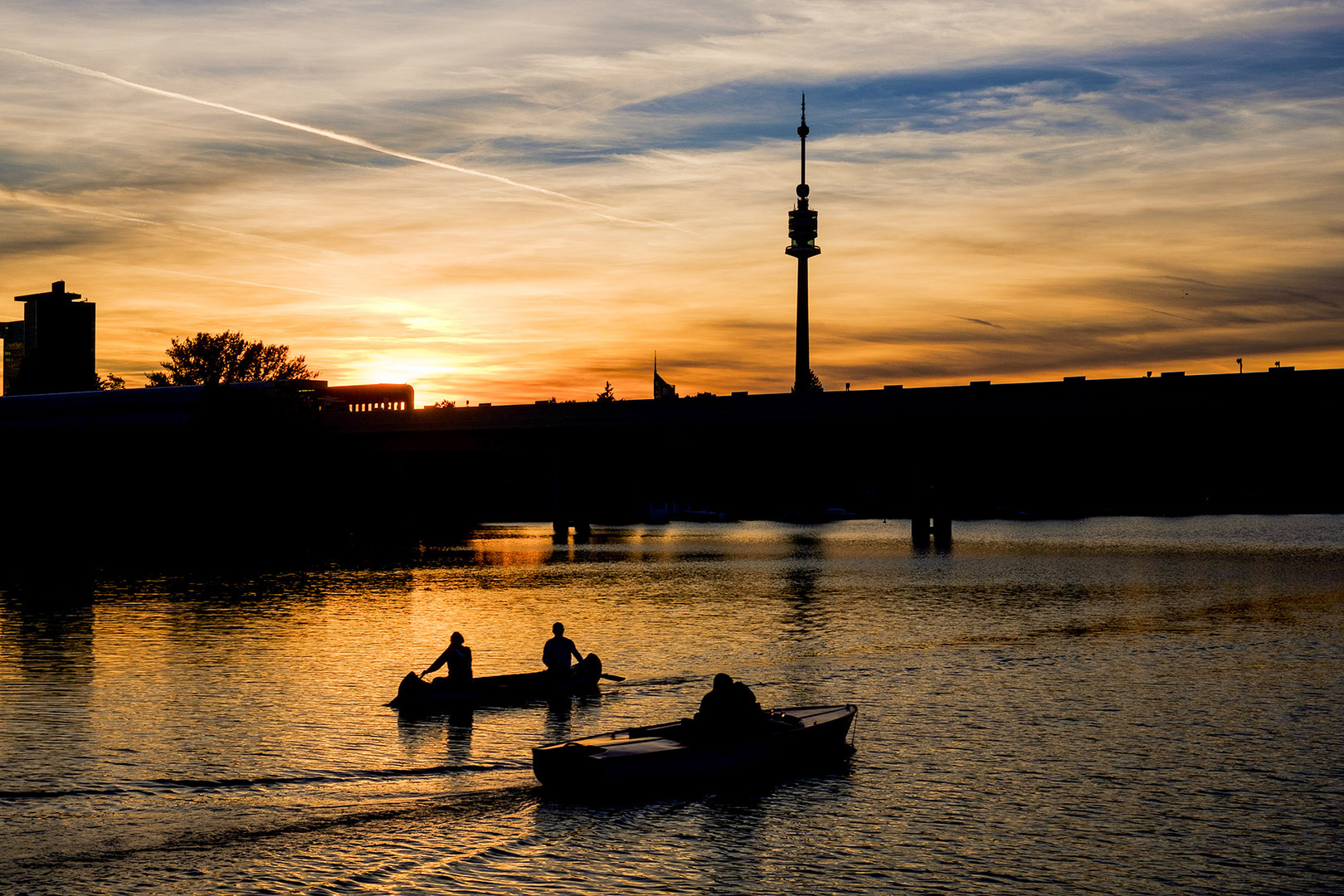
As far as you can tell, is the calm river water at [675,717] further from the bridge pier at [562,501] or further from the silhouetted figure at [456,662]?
the bridge pier at [562,501]

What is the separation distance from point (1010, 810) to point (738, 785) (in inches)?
221

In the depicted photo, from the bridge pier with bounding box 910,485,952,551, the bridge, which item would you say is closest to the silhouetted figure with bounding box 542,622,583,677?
the bridge

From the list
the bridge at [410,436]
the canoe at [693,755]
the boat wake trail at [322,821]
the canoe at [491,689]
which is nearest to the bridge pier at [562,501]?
the bridge at [410,436]

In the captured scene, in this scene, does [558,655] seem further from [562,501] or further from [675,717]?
[562,501]

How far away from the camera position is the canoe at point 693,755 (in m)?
26.0

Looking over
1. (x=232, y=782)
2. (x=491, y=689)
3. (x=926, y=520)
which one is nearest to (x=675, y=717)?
(x=491, y=689)

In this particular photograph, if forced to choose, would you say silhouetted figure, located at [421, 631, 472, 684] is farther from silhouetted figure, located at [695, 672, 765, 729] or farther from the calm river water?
silhouetted figure, located at [695, 672, 765, 729]

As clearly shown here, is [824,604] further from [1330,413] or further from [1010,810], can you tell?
[1330,413]

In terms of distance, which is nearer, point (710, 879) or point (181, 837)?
point (710, 879)

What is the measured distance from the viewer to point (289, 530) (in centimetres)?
12419

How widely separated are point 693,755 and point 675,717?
8.28 metres

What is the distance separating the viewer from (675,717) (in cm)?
3484

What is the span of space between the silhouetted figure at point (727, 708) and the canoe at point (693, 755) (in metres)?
0.16

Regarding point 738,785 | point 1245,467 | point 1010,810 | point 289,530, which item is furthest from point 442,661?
point 1245,467
